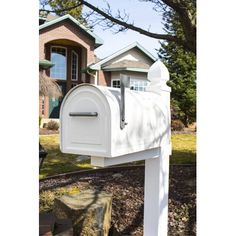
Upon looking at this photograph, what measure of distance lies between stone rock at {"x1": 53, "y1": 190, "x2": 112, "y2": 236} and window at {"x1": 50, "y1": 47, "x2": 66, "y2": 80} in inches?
260

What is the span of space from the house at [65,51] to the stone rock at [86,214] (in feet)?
18.8

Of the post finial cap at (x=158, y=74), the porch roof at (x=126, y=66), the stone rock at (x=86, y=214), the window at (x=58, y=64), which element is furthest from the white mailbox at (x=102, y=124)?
the window at (x=58, y=64)

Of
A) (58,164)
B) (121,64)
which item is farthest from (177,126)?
(58,164)

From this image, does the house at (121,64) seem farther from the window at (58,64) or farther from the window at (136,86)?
the window at (136,86)

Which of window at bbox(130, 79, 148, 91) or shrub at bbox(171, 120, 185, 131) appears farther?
shrub at bbox(171, 120, 185, 131)

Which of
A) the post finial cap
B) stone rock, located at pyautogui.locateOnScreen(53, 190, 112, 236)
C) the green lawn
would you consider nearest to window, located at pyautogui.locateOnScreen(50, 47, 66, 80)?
the green lawn

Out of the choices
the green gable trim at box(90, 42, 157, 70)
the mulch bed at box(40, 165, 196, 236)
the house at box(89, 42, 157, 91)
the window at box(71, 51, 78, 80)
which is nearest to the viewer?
the mulch bed at box(40, 165, 196, 236)

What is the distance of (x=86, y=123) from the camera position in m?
0.54

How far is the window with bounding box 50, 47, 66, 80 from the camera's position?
7891 mm

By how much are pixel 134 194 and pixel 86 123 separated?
1480 mm

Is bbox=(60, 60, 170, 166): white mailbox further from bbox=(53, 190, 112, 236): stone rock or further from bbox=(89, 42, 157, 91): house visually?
bbox=(89, 42, 157, 91): house

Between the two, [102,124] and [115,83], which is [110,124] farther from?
[115,83]
